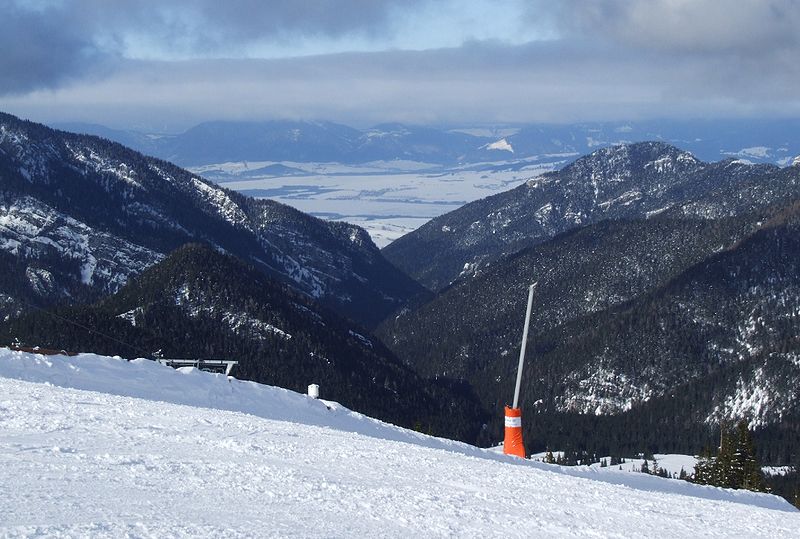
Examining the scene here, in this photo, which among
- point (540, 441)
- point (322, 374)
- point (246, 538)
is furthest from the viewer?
point (540, 441)

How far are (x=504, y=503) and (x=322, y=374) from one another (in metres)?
132

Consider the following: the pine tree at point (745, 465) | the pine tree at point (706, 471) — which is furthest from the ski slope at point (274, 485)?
the pine tree at point (706, 471)

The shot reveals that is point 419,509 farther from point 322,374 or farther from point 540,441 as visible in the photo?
point 540,441

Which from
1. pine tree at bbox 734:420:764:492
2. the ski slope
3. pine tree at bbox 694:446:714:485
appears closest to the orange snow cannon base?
the ski slope

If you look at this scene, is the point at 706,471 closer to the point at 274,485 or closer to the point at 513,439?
the point at 513,439

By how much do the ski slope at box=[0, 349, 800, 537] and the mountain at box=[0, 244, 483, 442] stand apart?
101 metres

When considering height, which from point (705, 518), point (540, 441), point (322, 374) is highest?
point (705, 518)

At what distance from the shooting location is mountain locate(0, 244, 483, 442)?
5153 inches

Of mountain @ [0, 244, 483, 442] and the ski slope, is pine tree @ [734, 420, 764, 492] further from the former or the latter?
mountain @ [0, 244, 483, 442]

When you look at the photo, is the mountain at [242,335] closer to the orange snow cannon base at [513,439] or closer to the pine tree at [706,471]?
the pine tree at [706,471]

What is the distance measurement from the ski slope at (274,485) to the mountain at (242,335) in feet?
332

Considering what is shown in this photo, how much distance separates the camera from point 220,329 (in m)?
147

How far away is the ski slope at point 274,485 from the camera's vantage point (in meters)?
12.6

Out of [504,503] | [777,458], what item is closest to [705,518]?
[504,503]
